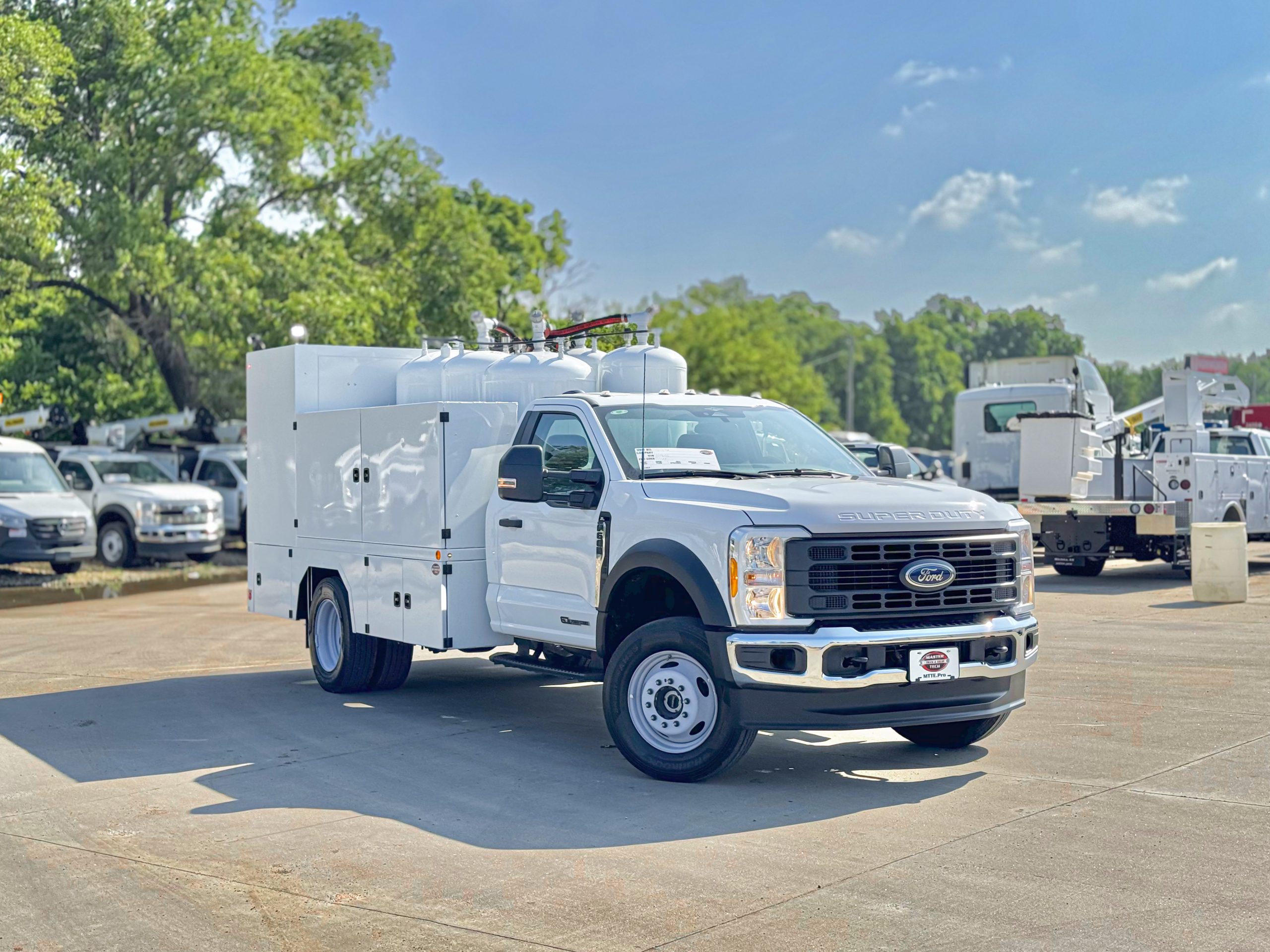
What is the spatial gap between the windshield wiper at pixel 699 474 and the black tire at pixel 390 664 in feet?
10.9

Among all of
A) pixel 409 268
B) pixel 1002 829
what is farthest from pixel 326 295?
pixel 1002 829

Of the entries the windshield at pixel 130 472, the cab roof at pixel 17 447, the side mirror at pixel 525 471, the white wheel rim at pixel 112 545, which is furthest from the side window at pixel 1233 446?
the cab roof at pixel 17 447

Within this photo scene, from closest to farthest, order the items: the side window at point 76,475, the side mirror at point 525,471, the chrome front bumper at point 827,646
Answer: the chrome front bumper at point 827,646
the side mirror at point 525,471
the side window at point 76,475

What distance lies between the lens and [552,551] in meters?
8.97

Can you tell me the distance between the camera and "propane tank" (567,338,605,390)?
10508 millimetres

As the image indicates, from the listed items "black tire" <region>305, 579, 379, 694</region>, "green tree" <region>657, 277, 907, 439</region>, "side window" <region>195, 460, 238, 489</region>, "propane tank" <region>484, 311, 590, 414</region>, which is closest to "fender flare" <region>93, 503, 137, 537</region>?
"side window" <region>195, 460, 238, 489</region>

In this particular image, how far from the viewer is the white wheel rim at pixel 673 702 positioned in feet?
25.7

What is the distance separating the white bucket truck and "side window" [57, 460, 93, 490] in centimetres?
1435

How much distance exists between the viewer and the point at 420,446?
9.80 meters

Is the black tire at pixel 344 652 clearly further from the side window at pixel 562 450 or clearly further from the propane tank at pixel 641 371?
the propane tank at pixel 641 371

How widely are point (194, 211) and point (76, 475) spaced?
6191 mm

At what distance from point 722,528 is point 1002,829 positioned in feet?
6.74

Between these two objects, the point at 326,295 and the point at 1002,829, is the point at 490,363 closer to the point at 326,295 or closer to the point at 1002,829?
the point at 1002,829

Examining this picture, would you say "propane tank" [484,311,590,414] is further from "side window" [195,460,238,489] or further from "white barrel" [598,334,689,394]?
"side window" [195,460,238,489]
